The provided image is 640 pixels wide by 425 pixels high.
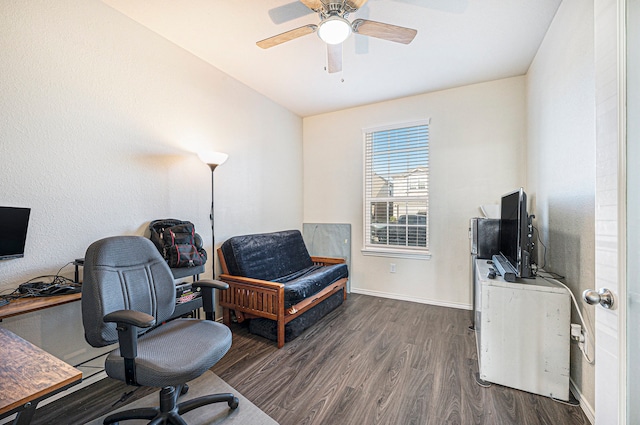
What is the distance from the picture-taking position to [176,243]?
7.13ft

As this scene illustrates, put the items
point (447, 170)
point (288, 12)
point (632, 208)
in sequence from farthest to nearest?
point (447, 170), point (288, 12), point (632, 208)

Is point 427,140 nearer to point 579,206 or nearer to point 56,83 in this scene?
point 579,206

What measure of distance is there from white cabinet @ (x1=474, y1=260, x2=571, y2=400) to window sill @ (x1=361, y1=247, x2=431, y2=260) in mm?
1563

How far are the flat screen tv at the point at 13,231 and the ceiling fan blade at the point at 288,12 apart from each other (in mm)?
2082

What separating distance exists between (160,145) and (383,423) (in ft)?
8.73

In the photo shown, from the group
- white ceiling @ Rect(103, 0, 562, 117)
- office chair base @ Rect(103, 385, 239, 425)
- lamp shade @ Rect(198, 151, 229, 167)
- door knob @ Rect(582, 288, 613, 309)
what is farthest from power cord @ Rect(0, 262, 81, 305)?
door knob @ Rect(582, 288, 613, 309)

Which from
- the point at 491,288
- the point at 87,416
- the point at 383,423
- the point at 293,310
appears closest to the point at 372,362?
the point at 383,423

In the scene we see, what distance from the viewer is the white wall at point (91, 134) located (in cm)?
164

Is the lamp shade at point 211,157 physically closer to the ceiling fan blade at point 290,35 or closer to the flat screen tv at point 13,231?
the ceiling fan blade at point 290,35

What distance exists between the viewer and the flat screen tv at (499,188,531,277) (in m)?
1.82

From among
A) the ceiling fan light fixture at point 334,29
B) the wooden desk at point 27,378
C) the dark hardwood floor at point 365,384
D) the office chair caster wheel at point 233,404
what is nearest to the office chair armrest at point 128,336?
the wooden desk at point 27,378

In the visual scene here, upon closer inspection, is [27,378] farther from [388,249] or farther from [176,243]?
[388,249]

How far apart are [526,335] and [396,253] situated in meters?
1.94

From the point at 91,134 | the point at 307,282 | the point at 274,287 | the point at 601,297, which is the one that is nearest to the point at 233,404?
the point at 274,287
